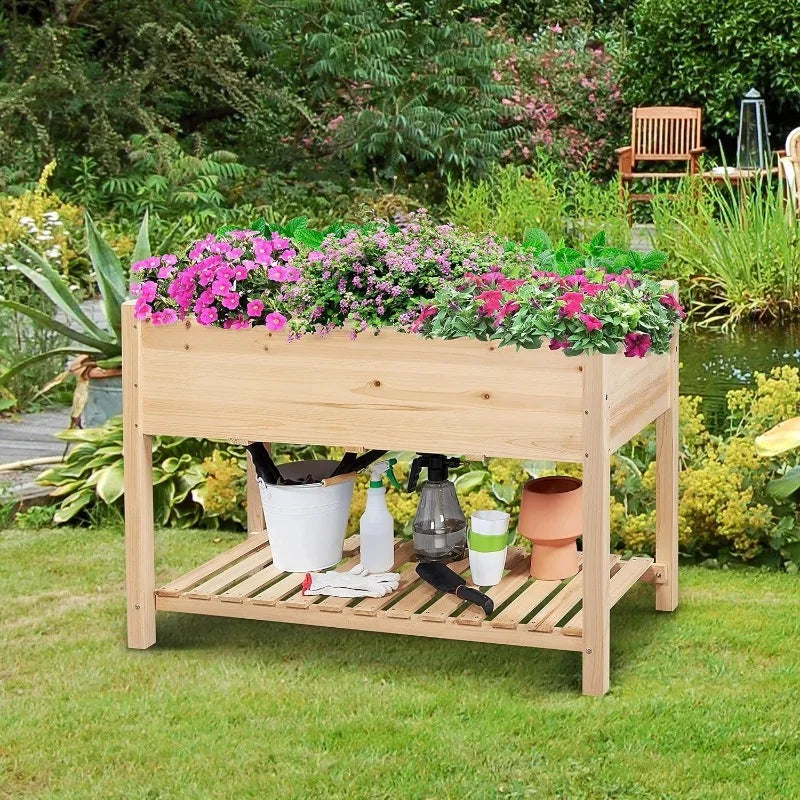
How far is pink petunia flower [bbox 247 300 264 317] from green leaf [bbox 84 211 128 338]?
1758 millimetres

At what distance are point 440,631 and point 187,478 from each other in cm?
153

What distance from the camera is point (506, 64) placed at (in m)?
12.6

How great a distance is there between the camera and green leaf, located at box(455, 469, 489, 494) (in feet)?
13.5

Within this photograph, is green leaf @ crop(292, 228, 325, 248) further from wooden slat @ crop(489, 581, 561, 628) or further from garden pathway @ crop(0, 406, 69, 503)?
garden pathway @ crop(0, 406, 69, 503)

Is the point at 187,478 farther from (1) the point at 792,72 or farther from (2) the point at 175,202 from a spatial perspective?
(1) the point at 792,72

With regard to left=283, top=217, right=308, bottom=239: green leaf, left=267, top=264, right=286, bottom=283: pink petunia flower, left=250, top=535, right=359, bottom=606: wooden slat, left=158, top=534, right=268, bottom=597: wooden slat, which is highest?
left=283, top=217, right=308, bottom=239: green leaf

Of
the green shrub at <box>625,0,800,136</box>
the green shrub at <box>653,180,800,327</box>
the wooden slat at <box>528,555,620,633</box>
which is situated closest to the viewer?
the wooden slat at <box>528,555,620,633</box>

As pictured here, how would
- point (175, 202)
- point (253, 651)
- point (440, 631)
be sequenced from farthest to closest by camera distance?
point (175, 202), point (253, 651), point (440, 631)

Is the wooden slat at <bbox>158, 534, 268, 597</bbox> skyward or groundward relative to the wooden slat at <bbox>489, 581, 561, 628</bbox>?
skyward

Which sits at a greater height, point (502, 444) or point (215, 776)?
point (502, 444)

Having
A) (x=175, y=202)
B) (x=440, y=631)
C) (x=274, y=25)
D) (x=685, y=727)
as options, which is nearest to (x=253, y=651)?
(x=440, y=631)

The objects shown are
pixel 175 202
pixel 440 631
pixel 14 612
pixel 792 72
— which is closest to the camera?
pixel 440 631

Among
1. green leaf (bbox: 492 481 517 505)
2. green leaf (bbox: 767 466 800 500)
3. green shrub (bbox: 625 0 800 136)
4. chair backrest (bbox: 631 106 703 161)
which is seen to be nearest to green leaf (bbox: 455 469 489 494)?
green leaf (bbox: 492 481 517 505)

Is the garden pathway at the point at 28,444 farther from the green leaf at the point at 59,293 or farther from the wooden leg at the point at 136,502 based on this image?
the wooden leg at the point at 136,502
